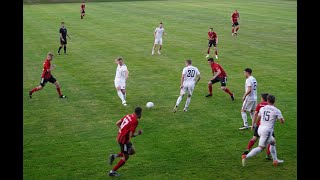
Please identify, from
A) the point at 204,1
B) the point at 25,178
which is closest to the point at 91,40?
the point at 25,178

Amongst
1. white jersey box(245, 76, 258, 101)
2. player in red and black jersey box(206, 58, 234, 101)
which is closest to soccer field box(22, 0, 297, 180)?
player in red and black jersey box(206, 58, 234, 101)

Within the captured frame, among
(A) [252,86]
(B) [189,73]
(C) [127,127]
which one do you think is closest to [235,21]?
(B) [189,73]

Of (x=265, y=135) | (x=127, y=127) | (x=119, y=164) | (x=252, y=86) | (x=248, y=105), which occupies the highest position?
(x=252, y=86)

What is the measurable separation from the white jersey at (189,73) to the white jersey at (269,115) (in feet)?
19.7

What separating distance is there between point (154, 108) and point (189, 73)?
2.51m

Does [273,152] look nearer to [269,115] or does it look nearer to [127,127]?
[269,115]

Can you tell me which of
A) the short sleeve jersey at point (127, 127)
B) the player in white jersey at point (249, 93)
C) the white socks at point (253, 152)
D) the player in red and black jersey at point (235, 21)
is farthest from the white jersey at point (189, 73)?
the player in red and black jersey at point (235, 21)

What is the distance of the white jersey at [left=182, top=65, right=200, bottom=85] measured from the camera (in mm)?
18422

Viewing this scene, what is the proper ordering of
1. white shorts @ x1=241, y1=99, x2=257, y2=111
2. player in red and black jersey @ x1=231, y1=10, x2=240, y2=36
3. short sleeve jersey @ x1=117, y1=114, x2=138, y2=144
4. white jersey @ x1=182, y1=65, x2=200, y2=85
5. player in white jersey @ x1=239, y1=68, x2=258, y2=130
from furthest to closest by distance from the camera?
player in red and black jersey @ x1=231, y1=10, x2=240, y2=36, white jersey @ x1=182, y1=65, x2=200, y2=85, white shorts @ x1=241, y1=99, x2=257, y2=111, player in white jersey @ x1=239, y1=68, x2=258, y2=130, short sleeve jersey @ x1=117, y1=114, x2=138, y2=144

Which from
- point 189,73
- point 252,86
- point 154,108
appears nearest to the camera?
point 252,86

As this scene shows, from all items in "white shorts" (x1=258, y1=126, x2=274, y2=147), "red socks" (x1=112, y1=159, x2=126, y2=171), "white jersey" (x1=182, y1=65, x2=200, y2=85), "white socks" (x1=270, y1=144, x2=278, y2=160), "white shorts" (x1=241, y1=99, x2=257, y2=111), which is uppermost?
"white jersey" (x1=182, y1=65, x2=200, y2=85)

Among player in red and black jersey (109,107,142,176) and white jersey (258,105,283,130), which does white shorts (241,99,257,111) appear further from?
player in red and black jersey (109,107,142,176)

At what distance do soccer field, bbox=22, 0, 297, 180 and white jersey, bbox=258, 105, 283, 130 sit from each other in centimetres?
152

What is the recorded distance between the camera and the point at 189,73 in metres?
18.5
